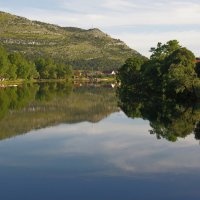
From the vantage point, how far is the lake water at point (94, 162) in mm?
23484

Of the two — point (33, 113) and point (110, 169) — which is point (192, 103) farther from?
point (110, 169)

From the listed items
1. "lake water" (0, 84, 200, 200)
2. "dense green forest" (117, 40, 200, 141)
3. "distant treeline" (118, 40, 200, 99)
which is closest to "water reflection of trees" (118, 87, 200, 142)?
"dense green forest" (117, 40, 200, 141)

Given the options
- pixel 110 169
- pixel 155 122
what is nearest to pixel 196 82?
pixel 155 122

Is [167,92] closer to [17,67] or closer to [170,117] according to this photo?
[170,117]

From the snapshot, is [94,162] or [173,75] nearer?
[94,162]

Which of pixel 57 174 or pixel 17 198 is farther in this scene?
pixel 57 174

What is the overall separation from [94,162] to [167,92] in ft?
177

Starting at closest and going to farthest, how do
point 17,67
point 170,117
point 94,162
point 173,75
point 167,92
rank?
point 94,162, point 170,117, point 173,75, point 167,92, point 17,67

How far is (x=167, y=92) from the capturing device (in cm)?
8250

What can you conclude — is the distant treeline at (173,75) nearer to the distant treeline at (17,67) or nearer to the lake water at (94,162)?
the lake water at (94,162)

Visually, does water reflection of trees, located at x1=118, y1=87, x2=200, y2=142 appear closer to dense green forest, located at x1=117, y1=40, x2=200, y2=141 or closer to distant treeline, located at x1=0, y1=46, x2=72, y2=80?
dense green forest, located at x1=117, y1=40, x2=200, y2=141

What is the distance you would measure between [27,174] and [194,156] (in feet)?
37.8

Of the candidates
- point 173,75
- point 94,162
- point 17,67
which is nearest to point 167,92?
point 173,75

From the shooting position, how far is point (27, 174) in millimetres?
26984
